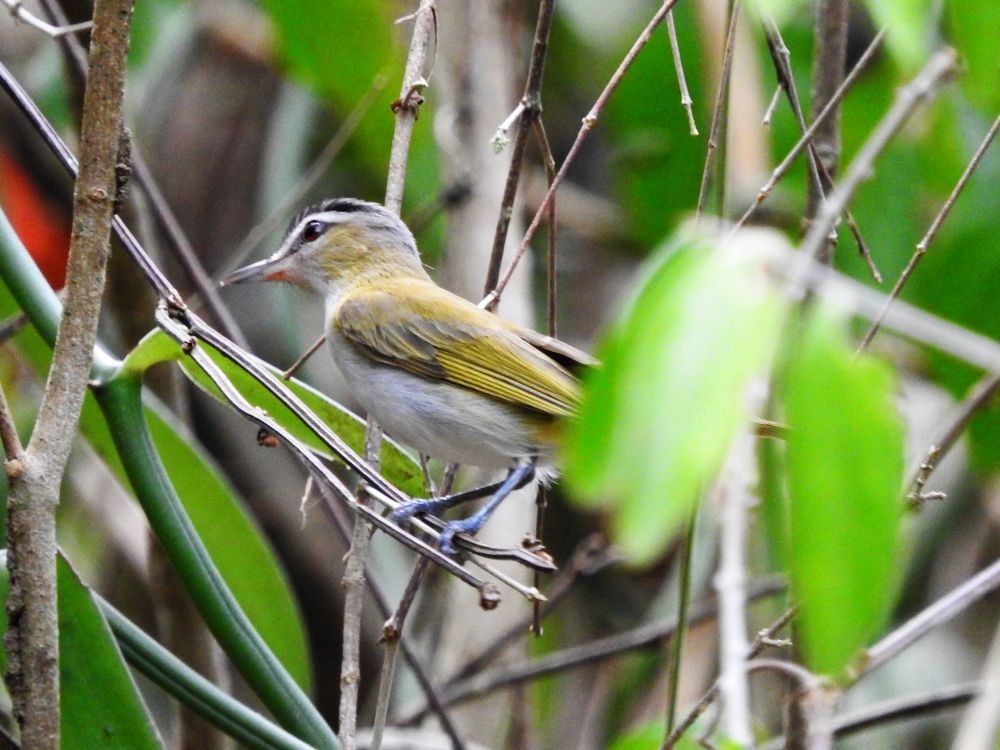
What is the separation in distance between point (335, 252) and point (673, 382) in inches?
118

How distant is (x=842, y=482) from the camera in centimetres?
105

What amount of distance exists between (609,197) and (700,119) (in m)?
1.61

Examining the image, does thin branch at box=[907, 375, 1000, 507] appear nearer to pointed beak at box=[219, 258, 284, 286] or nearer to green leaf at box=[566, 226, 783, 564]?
green leaf at box=[566, 226, 783, 564]

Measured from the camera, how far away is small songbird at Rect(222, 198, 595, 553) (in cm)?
309

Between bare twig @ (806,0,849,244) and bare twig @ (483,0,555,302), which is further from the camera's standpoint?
bare twig @ (806,0,849,244)

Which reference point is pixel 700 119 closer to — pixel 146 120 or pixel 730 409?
pixel 146 120

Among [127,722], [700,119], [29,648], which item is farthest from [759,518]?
[29,648]

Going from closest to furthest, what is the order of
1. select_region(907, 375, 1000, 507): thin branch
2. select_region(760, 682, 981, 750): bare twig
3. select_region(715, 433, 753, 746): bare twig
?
select_region(715, 433, 753, 746): bare twig < select_region(907, 375, 1000, 507): thin branch < select_region(760, 682, 981, 750): bare twig

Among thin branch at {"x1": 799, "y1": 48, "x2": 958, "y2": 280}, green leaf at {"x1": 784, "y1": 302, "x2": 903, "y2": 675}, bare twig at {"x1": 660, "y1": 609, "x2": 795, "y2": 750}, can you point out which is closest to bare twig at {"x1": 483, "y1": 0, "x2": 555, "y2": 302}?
bare twig at {"x1": 660, "y1": 609, "x2": 795, "y2": 750}

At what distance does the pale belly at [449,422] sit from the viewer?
122 inches

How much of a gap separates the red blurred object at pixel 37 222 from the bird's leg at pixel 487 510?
101 inches

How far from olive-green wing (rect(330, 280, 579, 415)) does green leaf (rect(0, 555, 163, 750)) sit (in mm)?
1256

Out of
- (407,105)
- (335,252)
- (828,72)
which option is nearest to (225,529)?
(407,105)

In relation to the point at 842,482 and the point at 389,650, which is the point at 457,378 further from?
the point at 842,482
